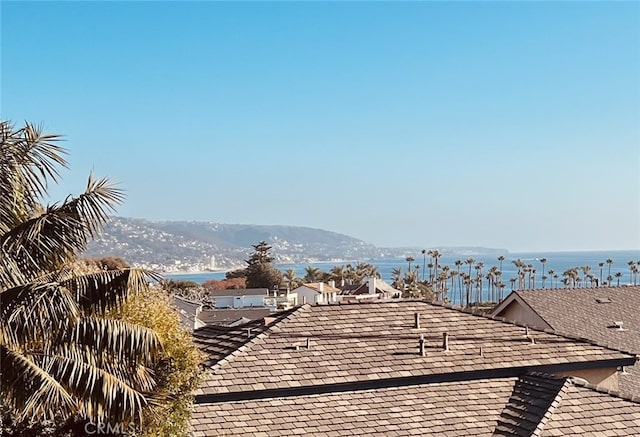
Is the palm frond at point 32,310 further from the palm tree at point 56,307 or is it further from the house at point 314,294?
the house at point 314,294

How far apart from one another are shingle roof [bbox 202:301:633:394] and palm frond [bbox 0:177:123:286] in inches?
159

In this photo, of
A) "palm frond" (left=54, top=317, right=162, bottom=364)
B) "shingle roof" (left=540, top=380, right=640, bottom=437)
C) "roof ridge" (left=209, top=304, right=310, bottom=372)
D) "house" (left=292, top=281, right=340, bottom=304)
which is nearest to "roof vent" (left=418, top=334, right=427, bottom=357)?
"shingle roof" (left=540, top=380, right=640, bottom=437)

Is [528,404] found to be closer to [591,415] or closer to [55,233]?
[591,415]

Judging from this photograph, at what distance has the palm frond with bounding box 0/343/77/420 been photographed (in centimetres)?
833

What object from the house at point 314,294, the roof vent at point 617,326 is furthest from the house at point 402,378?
the house at point 314,294

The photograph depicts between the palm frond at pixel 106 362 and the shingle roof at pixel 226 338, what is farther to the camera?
the shingle roof at pixel 226 338

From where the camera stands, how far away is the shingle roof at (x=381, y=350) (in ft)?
43.9

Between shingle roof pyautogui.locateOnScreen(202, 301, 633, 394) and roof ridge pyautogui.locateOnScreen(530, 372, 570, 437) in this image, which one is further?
shingle roof pyautogui.locateOnScreen(202, 301, 633, 394)

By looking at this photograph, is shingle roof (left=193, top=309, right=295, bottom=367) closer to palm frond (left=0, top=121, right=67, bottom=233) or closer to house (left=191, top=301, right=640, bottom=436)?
house (left=191, top=301, right=640, bottom=436)

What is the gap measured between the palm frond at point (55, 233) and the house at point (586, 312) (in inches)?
685

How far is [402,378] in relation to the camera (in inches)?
535

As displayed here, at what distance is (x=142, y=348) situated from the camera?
1005 cm

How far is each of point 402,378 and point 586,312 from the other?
14.2 meters

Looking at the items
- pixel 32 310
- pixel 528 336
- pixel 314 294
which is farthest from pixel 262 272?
pixel 32 310
